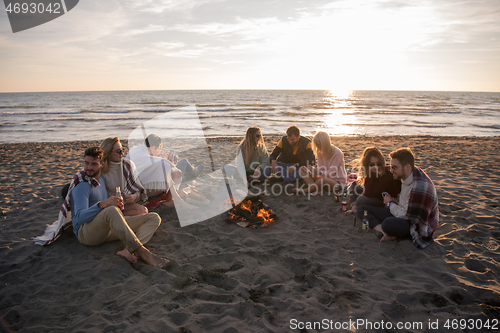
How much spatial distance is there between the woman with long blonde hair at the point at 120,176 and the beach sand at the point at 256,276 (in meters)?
0.66

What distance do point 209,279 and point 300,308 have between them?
119 centimetres

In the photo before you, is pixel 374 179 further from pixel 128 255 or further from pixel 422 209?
pixel 128 255

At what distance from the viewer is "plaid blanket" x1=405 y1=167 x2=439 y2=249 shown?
3.79 meters

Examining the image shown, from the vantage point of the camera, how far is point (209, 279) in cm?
342

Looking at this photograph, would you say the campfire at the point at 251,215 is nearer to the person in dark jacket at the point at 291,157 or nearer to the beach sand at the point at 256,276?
the beach sand at the point at 256,276

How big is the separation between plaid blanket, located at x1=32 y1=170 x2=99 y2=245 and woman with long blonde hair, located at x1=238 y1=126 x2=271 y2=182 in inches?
151

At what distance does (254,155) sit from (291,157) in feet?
3.16

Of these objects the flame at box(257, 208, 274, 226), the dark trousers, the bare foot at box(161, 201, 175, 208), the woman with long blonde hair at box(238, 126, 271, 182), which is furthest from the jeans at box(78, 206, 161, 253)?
the dark trousers

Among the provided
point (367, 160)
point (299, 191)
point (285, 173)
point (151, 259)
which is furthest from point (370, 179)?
point (151, 259)

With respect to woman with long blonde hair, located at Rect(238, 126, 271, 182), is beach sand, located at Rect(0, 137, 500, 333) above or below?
below

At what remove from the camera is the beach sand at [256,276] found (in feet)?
9.09

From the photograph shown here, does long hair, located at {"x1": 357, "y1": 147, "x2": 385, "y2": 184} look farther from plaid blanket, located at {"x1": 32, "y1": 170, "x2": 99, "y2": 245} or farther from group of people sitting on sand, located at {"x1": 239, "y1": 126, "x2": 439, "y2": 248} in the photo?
plaid blanket, located at {"x1": 32, "y1": 170, "x2": 99, "y2": 245}

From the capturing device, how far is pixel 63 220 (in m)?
3.91

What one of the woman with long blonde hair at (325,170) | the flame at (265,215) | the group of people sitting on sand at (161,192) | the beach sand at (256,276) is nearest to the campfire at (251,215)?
the flame at (265,215)
